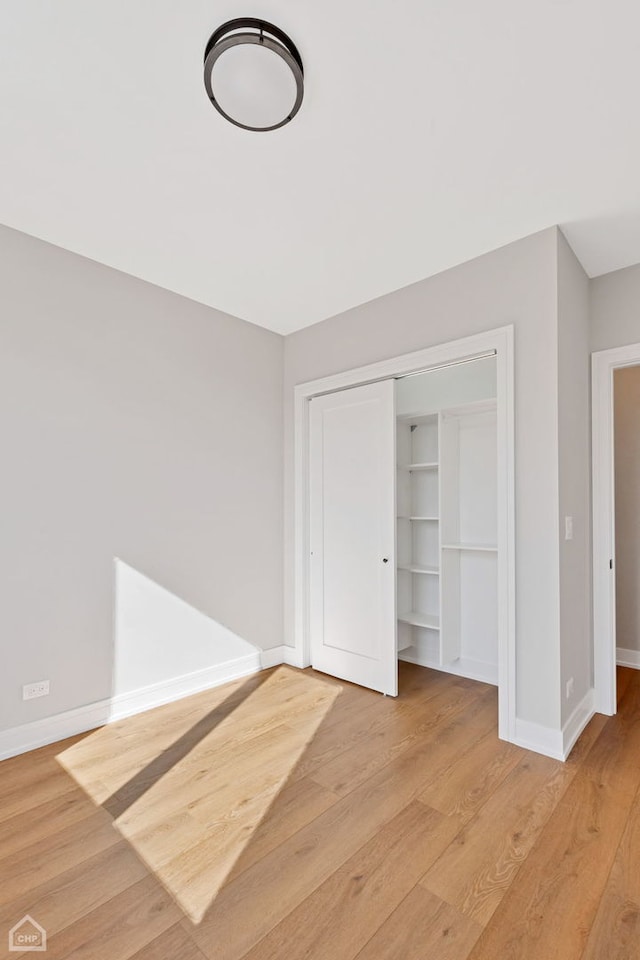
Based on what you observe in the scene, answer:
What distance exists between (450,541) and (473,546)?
0.18 metres

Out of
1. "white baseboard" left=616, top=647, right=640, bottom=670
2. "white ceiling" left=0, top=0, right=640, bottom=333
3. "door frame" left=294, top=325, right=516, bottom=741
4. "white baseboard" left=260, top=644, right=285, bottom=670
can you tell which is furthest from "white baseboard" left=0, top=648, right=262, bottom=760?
"white baseboard" left=616, top=647, right=640, bottom=670

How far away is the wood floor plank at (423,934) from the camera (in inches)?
53.3

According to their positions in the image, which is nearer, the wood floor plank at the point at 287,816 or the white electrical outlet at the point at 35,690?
the wood floor plank at the point at 287,816

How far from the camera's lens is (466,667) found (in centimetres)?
350

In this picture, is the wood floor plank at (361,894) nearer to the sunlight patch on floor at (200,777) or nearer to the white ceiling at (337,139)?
the sunlight patch on floor at (200,777)

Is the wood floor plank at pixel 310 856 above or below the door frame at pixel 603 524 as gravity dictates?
below

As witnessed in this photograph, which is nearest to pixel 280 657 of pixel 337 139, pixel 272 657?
pixel 272 657

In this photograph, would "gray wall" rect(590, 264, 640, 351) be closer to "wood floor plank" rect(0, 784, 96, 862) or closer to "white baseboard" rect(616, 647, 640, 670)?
"white baseboard" rect(616, 647, 640, 670)

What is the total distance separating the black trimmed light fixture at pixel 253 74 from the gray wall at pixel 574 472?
1.66 m

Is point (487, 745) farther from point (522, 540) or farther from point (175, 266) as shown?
point (175, 266)

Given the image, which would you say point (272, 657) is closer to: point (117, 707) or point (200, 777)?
point (117, 707)

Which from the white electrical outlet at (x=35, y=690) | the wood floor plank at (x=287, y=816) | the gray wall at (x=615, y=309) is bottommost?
the wood floor plank at (x=287, y=816)

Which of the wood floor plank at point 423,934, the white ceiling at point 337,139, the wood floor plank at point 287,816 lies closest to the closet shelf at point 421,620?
the wood floor plank at point 287,816

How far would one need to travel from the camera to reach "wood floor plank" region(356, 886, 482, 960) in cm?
135
